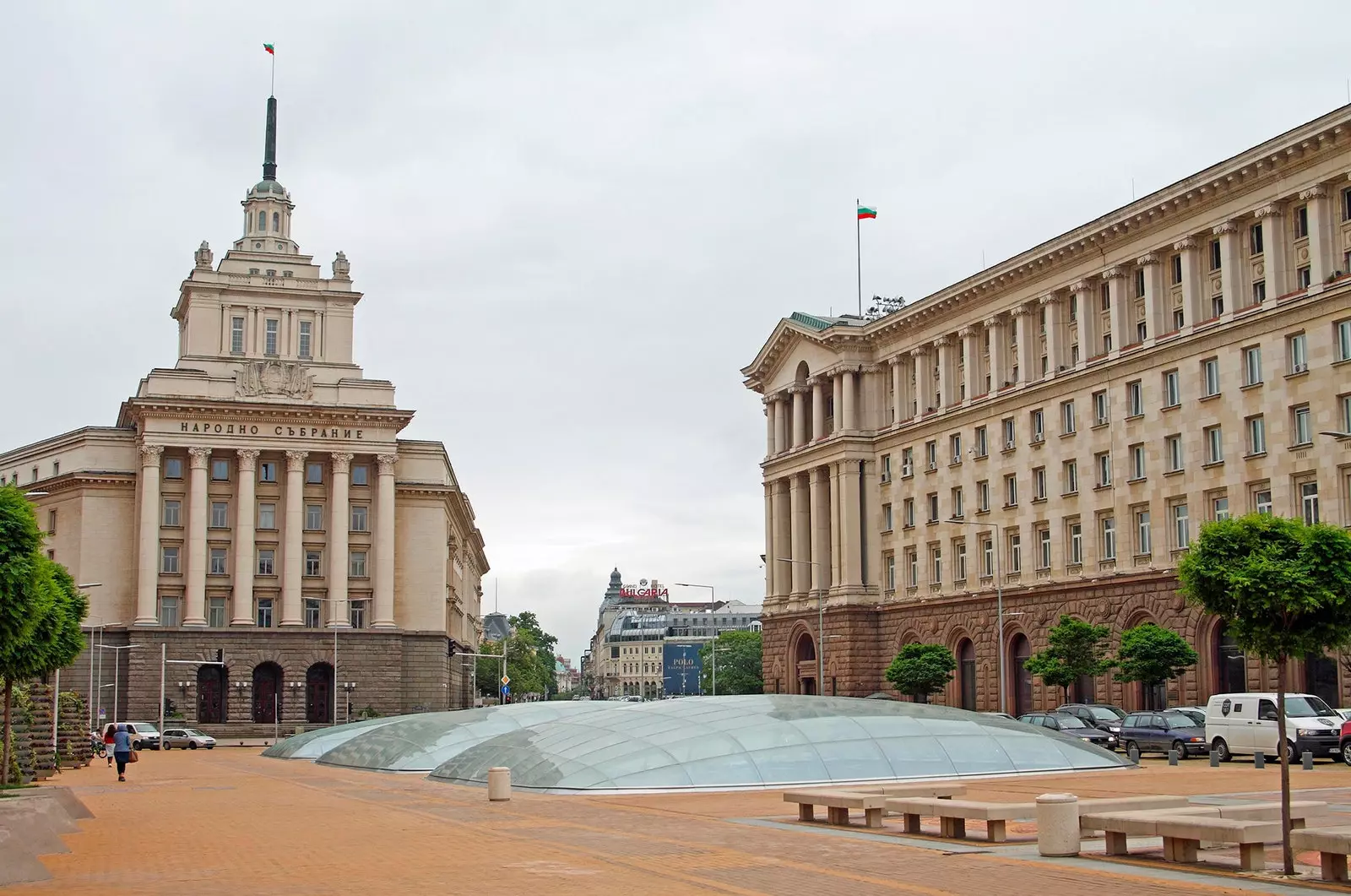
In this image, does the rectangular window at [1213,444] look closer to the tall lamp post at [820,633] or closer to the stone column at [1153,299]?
the stone column at [1153,299]

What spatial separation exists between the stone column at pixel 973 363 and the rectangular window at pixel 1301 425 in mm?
26984

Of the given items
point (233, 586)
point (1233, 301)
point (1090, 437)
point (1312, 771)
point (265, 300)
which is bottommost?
point (1312, 771)

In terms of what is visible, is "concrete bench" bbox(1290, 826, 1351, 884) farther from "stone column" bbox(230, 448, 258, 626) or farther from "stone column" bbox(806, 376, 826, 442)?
"stone column" bbox(230, 448, 258, 626)

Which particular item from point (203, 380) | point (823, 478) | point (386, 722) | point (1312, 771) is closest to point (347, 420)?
point (203, 380)

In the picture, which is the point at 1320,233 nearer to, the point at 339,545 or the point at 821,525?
the point at 821,525

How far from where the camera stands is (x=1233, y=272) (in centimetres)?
6888

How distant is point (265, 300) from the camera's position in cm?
11194

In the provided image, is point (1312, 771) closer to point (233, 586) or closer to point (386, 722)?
point (386, 722)

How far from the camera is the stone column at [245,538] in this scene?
103 meters

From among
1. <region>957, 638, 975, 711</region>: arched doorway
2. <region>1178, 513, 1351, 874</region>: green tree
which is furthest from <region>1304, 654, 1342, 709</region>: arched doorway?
<region>1178, 513, 1351, 874</region>: green tree

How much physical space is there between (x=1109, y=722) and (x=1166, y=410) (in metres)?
19.5

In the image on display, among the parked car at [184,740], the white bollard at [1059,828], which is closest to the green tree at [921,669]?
the parked car at [184,740]

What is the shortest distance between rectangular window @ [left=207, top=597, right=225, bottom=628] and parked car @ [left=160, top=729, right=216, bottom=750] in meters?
17.2

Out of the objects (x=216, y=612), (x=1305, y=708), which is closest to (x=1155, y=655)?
(x=1305, y=708)
